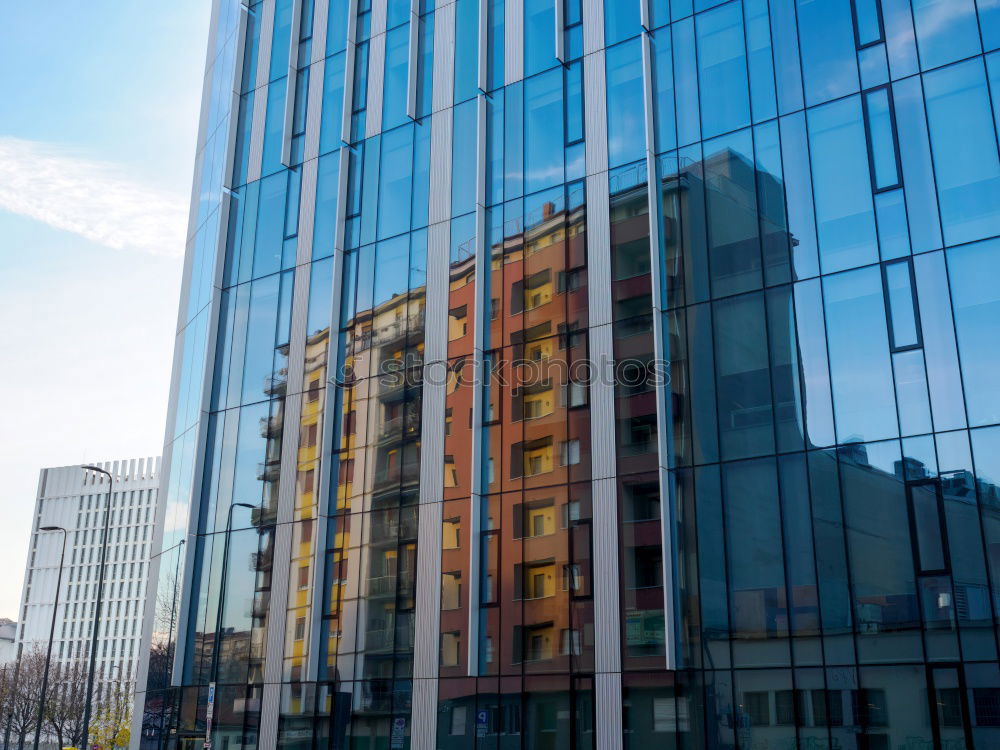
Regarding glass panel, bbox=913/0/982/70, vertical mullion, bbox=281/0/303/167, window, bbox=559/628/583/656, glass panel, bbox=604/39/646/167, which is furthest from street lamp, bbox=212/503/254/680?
glass panel, bbox=913/0/982/70

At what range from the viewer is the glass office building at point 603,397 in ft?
68.6

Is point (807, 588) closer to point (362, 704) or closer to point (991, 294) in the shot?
point (991, 294)

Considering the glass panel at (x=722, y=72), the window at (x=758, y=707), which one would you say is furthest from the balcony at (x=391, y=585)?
the glass panel at (x=722, y=72)

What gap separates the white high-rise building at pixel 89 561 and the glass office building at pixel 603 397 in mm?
131814

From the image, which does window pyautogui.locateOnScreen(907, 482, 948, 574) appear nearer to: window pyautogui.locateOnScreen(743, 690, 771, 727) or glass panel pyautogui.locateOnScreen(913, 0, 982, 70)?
window pyautogui.locateOnScreen(743, 690, 771, 727)

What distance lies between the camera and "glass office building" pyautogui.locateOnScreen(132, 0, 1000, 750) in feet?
68.6

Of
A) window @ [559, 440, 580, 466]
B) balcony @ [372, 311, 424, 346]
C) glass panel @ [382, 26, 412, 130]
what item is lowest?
window @ [559, 440, 580, 466]

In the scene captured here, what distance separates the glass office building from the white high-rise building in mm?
131814

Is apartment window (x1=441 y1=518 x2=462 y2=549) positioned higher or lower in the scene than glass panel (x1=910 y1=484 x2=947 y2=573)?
higher

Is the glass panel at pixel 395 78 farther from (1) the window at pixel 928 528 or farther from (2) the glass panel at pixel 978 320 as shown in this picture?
(1) the window at pixel 928 528

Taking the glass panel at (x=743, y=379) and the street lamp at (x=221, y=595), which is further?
the street lamp at (x=221, y=595)

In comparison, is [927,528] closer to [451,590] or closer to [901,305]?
[901,305]

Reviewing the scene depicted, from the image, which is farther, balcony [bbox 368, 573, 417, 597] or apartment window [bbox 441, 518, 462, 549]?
balcony [bbox 368, 573, 417, 597]

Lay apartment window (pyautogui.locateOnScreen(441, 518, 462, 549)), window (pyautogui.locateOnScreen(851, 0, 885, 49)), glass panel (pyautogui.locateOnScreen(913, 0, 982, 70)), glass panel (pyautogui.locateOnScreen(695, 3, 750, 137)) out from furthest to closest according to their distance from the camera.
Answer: apartment window (pyautogui.locateOnScreen(441, 518, 462, 549)) → glass panel (pyautogui.locateOnScreen(695, 3, 750, 137)) → window (pyautogui.locateOnScreen(851, 0, 885, 49)) → glass panel (pyautogui.locateOnScreen(913, 0, 982, 70))
